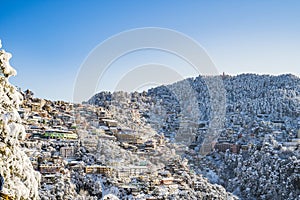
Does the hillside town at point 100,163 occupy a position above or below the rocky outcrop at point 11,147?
above

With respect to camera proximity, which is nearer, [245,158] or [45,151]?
[45,151]

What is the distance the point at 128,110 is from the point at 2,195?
4144cm

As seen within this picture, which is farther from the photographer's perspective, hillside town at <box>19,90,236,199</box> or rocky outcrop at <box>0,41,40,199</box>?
hillside town at <box>19,90,236,199</box>

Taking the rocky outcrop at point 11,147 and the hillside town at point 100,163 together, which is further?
the hillside town at point 100,163

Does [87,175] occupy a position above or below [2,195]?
above

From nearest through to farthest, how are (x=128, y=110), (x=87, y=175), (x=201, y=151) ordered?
1. (x=87, y=175)
2. (x=201, y=151)
3. (x=128, y=110)

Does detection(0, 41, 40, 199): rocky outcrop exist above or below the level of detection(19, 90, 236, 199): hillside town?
below

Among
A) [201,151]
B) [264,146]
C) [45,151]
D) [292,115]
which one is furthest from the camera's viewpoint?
[292,115]

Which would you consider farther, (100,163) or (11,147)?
(100,163)

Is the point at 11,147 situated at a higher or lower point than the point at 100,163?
lower

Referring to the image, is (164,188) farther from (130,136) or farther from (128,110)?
(128,110)

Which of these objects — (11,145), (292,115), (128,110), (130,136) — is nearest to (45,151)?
(130,136)

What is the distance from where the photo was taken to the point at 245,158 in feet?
90.5

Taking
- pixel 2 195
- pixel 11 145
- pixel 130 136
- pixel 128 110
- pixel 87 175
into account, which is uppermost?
pixel 128 110
